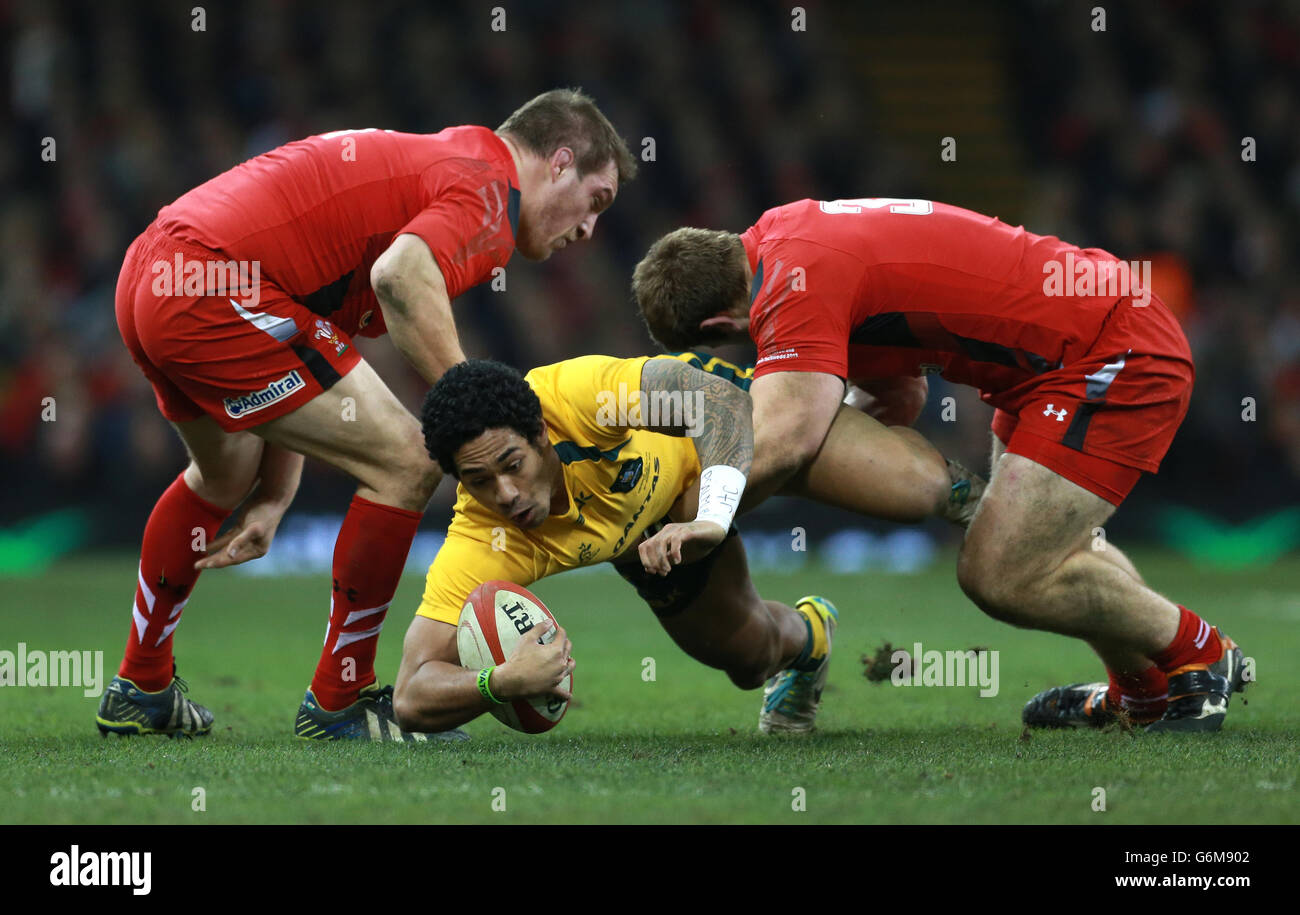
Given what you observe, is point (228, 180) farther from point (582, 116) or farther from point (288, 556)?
point (288, 556)

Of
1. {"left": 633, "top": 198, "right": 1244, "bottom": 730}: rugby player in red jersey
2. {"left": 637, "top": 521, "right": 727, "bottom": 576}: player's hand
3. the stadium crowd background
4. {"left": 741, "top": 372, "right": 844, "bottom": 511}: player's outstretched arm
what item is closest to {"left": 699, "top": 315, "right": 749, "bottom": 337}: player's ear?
{"left": 633, "top": 198, "right": 1244, "bottom": 730}: rugby player in red jersey

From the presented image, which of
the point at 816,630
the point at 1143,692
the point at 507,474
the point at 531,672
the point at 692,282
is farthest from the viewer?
the point at 816,630

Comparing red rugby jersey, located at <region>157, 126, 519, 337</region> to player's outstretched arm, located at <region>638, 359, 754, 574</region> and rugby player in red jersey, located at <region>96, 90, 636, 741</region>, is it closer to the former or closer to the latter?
rugby player in red jersey, located at <region>96, 90, 636, 741</region>

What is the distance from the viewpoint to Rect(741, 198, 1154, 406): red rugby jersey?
14.5 ft

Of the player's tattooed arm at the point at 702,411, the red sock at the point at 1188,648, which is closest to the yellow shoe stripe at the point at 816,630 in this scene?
the red sock at the point at 1188,648

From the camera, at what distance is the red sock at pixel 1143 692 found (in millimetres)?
4762

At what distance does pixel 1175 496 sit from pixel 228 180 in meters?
9.83

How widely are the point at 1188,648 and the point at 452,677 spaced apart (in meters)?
2.34

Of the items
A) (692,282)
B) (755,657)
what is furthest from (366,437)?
(755,657)

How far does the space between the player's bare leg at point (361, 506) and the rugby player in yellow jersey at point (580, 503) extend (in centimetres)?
19

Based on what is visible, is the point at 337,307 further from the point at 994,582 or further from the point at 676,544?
the point at 994,582

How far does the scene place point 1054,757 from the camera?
405 cm

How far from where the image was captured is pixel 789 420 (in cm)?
427
